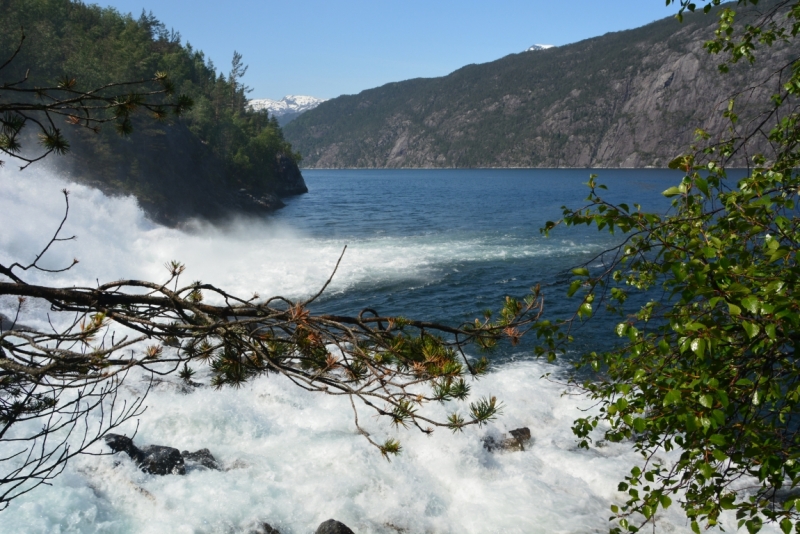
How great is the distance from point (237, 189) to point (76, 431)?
57189 mm

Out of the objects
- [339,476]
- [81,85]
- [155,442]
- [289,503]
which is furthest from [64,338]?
[81,85]

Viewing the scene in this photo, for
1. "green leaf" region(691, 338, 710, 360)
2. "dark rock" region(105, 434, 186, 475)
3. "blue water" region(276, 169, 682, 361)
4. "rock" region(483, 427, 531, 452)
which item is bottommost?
"rock" region(483, 427, 531, 452)

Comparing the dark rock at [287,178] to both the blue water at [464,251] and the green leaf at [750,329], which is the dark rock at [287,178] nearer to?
the blue water at [464,251]

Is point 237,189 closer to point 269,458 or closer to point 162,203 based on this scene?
point 162,203

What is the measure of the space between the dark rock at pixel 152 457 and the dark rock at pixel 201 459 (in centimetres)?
23

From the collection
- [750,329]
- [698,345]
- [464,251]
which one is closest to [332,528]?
[698,345]

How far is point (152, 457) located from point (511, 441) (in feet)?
24.2

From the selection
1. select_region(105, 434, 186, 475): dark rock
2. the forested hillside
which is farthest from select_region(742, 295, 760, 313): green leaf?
the forested hillside

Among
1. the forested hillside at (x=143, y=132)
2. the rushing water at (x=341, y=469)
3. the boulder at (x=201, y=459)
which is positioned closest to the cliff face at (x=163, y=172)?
the forested hillside at (x=143, y=132)

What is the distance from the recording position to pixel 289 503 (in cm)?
981

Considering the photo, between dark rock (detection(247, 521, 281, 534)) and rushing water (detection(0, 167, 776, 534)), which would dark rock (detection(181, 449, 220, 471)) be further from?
dark rock (detection(247, 521, 281, 534))

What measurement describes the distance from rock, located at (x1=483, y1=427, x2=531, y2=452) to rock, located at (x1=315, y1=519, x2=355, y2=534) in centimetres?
417

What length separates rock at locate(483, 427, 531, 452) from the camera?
40.5 feet

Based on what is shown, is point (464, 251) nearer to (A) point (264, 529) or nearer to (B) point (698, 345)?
(A) point (264, 529)
